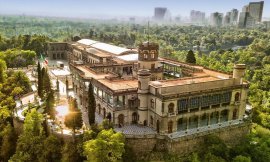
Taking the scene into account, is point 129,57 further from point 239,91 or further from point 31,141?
point 31,141

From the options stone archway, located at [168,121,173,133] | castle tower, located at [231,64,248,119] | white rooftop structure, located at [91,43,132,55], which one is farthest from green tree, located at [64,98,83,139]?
white rooftop structure, located at [91,43,132,55]

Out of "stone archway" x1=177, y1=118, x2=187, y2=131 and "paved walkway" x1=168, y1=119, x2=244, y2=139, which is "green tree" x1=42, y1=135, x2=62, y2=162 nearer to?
"paved walkway" x1=168, y1=119, x2=244, y2=139

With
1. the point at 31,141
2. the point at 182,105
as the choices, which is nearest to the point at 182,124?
the point at 182,105

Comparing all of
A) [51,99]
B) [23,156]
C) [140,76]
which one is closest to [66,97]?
[51,99]

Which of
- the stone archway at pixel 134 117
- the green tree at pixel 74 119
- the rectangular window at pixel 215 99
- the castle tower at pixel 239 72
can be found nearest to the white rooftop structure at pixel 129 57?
the stone archway at pixel 134 117

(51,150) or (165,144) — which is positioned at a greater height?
(165,144)
